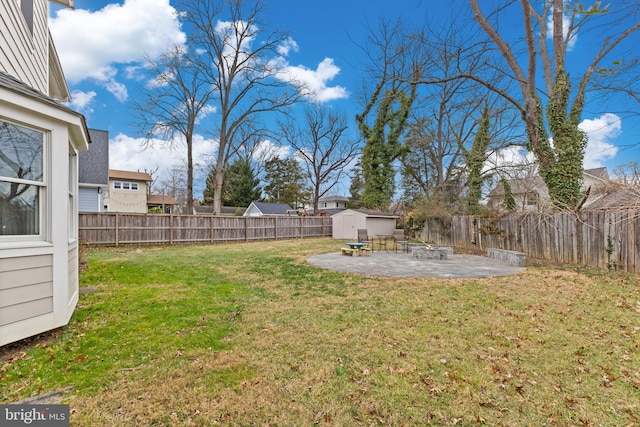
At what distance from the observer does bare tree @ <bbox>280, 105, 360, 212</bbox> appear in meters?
31.1

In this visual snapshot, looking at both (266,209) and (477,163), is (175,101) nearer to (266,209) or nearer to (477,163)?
(266,209)

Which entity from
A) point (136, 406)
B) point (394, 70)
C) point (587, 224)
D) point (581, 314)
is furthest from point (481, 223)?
point (136, 406)

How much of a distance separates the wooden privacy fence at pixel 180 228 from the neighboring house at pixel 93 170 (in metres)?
2.90

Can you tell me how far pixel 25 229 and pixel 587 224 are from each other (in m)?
12.1

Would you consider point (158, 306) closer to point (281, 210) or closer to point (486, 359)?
point (486, 359)

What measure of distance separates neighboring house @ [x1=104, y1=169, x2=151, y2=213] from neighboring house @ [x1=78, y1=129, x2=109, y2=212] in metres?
16.2

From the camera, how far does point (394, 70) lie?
695 inches

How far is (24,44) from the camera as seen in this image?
468 cm

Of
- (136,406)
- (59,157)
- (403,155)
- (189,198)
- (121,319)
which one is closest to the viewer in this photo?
(136,406)

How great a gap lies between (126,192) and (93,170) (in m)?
17.2

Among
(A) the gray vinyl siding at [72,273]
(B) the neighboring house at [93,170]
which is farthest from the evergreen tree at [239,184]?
(A) the gray vinyl siding at [72,273]

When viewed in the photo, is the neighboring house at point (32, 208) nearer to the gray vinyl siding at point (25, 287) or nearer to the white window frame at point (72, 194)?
the gray vinyl siding at point (25, 287)

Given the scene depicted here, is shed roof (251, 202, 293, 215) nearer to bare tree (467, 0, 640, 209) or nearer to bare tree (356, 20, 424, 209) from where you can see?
bare tree (356, 20, 424, 209)

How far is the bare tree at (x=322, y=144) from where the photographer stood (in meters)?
31.1
